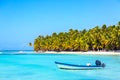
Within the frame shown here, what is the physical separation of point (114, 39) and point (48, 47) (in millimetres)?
35919

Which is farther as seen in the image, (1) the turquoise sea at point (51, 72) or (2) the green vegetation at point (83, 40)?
(2) the green vegetation at point (83, 40)

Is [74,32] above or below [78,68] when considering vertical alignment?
above

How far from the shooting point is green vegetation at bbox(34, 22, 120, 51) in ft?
240

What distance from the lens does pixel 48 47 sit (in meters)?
104

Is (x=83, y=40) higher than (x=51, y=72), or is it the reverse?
(x=83, y=40)

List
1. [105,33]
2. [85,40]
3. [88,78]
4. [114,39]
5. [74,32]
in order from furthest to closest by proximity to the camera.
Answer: [74,32], [85,40], [105,33], [114,39], [88,78]

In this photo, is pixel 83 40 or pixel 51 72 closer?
pixel 51 72

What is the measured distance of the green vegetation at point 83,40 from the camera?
2877 inches

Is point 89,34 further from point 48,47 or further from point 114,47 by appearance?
point 48,47

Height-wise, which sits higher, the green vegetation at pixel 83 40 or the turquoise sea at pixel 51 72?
the green vegetation at pixel 83 40

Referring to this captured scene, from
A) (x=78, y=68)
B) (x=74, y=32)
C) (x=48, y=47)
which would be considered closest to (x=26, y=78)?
(x=78, y=68)

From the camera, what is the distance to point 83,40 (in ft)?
272

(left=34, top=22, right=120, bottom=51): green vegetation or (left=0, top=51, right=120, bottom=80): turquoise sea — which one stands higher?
(left=34, top=22, right=120, bottom=51): green vegetation

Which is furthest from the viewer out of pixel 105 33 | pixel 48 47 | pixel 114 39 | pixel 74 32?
pixel 48 47
